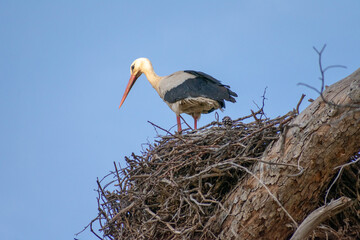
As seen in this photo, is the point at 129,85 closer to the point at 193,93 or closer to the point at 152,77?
the point at 152,77

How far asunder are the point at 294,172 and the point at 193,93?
12.8 ft

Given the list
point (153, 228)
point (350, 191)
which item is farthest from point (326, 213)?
point (153, 228)

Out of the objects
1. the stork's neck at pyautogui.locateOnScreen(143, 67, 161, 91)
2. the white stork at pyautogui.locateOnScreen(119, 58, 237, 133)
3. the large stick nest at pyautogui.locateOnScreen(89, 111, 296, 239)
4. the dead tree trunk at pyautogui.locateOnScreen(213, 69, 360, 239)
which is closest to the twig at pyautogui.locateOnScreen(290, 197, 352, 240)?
the dead tree trunk at pyautogui.locateOnScreen(213, 69, 360, 239)

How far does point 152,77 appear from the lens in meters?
8.89

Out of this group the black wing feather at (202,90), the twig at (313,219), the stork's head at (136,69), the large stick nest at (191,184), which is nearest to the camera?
the twig at (313,219)

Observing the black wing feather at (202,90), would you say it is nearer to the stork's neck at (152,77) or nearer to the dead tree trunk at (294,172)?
the stork's neck at (152,77)

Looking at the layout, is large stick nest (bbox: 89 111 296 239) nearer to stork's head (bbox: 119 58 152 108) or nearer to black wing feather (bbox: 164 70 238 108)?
black wing feather (bbox: 164 70 238 108)

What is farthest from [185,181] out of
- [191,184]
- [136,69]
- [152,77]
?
[136,69]

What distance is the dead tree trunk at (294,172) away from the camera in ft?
11.1

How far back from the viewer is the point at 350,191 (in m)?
4.00

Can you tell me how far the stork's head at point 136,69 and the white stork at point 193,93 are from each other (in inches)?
34.9

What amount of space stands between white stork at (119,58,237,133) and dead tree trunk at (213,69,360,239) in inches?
134

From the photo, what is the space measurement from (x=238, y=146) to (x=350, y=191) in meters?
0.99

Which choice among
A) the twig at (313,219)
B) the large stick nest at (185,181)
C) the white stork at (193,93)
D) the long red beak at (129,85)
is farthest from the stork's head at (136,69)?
the twig at (313,219)
